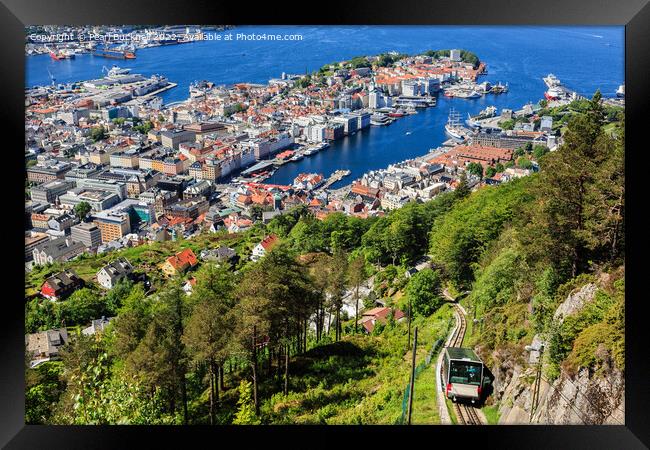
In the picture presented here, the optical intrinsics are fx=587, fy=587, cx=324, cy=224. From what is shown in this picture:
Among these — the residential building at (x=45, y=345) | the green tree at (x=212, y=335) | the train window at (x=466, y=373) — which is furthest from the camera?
the residential building at (x=45, y=345)

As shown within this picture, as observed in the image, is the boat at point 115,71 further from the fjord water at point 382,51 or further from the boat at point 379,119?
the boat at point 379,119

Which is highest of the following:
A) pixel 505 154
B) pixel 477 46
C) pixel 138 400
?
pixel 477 46

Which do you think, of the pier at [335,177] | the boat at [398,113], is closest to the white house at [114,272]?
the pier at [335,177]

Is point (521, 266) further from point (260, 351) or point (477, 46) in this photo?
point (260, 351)

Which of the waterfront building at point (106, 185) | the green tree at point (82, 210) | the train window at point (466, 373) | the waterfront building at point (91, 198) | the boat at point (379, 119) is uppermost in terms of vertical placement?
the boat at point (379, 119)

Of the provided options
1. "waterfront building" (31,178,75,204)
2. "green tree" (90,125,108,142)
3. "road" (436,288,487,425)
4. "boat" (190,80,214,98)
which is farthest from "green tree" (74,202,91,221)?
"road" (436,288,487,425)

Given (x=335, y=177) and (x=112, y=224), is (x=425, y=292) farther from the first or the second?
(x=112, y=224)

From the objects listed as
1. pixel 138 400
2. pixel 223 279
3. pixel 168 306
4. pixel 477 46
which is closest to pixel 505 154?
pixel 477 46
